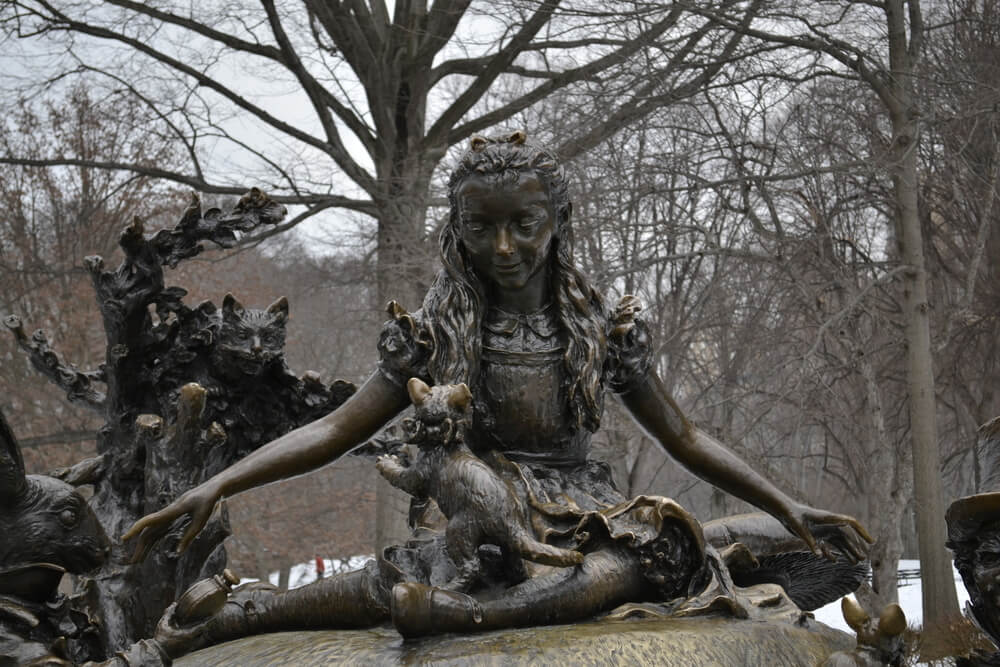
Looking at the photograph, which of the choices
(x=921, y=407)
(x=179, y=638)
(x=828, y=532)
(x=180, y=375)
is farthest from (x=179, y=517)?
(x=921, y=407)

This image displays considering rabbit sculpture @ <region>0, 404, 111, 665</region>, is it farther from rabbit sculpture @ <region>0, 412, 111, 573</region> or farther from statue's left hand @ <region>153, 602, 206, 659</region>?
statue's left hand @ <region>153, 602, 206, 659</region>

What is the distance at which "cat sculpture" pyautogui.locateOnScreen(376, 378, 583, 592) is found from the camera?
2.42 metres

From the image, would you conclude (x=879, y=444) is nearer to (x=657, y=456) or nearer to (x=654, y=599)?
(x=657, y=456)

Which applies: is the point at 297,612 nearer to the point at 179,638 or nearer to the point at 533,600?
the point at 179,638

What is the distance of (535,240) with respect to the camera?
2924 millimetres

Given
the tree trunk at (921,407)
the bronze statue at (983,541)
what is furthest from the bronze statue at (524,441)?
the tree trunk at (921,407)

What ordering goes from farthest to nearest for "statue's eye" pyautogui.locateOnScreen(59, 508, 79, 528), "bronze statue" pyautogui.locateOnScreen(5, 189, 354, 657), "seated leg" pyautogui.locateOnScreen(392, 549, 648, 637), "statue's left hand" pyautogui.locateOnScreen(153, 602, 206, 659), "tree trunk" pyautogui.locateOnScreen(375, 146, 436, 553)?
"tree trunk" pyautogui.locateOnScreen(375, 146, 436, 553), "bronze statue" pyautogui.locateOnScreen(5, 189, 354, 657), "statue's eye" pyautogui.locateOnScreen(59, 508, 79, 528), "statue's left hand" pyautogui.locateOnScreen(153, 602, 206, 659), "seated leg" pyautogui.locateOnScreen(392, 549, 648, 637)

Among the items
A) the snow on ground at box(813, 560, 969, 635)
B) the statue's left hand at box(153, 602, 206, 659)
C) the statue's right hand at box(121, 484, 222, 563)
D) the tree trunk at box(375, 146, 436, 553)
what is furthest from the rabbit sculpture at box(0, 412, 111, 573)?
the tree trunk at box(375, 146, 436, 553)

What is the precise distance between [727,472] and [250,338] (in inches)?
109

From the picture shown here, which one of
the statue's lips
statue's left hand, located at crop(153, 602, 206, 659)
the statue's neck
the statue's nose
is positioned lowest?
statue's left hand, located at crop(153, 602, 206, 659)

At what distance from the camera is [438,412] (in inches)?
98.2

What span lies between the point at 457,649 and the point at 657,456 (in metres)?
12.6

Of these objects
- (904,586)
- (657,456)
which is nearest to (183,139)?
(657,456)

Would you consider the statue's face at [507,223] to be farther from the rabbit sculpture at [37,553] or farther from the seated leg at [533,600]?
the rabbit sculpture at [37,553]
